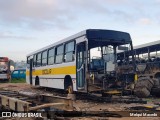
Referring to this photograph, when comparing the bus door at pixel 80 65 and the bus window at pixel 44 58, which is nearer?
the bus door at pixel 80 65

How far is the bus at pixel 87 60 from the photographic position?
1361 centimetres

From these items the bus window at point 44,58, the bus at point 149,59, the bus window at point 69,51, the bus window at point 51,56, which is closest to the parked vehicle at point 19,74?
the bus window at point 44,58

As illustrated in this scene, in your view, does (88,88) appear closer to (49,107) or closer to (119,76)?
(119,76)

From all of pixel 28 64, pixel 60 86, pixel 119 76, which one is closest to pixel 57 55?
pixel 60 86

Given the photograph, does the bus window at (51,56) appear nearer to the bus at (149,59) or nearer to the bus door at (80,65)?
the bus door at (80,65)

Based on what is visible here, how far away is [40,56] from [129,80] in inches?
351

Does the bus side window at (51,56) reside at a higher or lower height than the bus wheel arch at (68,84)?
higher

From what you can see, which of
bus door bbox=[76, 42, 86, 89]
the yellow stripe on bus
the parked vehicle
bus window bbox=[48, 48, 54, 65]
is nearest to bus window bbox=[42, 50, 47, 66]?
the yellow stripe on bus

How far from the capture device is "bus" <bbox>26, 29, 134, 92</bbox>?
13.6 meters

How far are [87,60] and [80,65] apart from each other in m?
0.82

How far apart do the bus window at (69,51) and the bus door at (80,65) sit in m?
0.71

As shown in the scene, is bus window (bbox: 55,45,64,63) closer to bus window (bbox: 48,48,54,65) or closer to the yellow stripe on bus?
the yellow stripe on bus

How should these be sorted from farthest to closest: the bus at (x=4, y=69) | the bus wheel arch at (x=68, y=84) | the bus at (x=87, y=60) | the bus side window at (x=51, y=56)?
the bus at (x=4, y=69) → the bus side window at (x=51, y=56) → the bus wheel arch at (x=68, y=84) → the bus at (x=87, y=60)

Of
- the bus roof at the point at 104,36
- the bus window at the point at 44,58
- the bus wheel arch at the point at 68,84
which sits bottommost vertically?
the bus wheel arch at the point at 68,84
